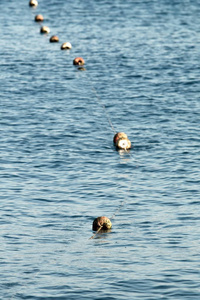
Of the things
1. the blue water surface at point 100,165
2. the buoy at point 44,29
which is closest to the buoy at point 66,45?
the blue water surface at point 100,165

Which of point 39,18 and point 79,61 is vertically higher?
point 79,61

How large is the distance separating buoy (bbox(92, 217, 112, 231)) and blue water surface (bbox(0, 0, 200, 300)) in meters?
0.47

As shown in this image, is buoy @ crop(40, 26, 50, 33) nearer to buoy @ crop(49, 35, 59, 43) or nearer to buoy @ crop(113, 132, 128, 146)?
buoy @ crop(49, 35, 59, 43)

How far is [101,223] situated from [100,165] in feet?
33.7

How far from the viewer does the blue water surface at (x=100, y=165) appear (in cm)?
2878

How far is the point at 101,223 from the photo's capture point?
32812 millimetres

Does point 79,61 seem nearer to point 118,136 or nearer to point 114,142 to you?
point 114,142

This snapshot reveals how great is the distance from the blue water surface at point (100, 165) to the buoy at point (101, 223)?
18.5 inches

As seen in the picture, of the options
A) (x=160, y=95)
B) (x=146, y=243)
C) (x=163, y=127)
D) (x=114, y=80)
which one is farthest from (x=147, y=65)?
(x=146, y=243)

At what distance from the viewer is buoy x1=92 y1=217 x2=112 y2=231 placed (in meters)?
32.8

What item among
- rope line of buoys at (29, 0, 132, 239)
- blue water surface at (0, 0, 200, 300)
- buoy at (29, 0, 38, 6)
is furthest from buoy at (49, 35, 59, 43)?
buoy at (29, 0, 38, 6)

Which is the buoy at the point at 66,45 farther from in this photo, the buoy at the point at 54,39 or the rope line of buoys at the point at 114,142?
the buoy at the point at 54,39

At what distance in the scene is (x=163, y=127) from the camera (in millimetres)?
50438

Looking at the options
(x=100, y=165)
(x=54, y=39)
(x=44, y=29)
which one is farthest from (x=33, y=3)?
(x=100, y=165)
